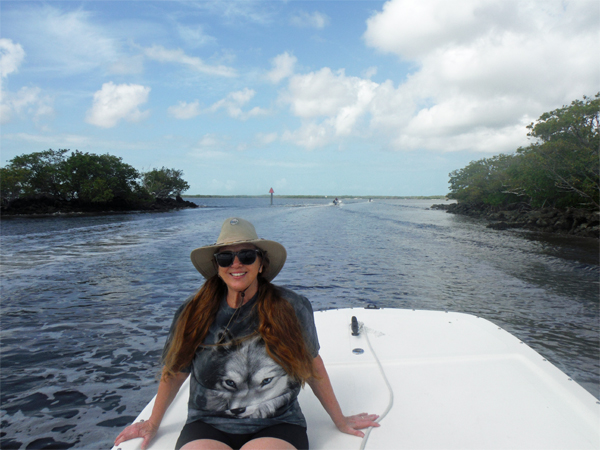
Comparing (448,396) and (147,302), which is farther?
(147,302)

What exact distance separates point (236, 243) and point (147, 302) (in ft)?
25.0

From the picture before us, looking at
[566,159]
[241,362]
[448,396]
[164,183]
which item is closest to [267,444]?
[241,362]

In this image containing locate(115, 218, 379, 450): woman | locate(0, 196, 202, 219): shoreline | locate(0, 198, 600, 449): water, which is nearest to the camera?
locate(115, 218, 379, 450): woman

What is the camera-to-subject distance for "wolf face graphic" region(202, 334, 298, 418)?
6.32 ft

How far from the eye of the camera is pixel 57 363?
5.55 metres

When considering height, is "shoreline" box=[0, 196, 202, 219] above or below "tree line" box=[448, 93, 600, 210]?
below

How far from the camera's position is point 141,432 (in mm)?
2072

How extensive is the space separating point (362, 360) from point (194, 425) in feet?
4.78

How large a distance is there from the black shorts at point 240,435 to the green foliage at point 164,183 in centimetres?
8670

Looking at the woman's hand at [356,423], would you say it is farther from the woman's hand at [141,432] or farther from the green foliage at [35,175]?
the green foliage at [35,175]

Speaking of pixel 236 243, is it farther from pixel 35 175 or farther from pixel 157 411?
pixel 35 175

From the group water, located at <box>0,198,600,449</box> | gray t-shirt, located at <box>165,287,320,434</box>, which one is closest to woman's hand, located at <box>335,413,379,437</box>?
gray t-shirt, located at <box>165,287,320,434</box>

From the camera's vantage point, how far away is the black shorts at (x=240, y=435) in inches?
72.8

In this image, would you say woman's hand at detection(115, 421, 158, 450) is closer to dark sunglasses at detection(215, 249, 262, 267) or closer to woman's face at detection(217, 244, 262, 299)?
woman's face at detection(217, 244, 262, 299)
